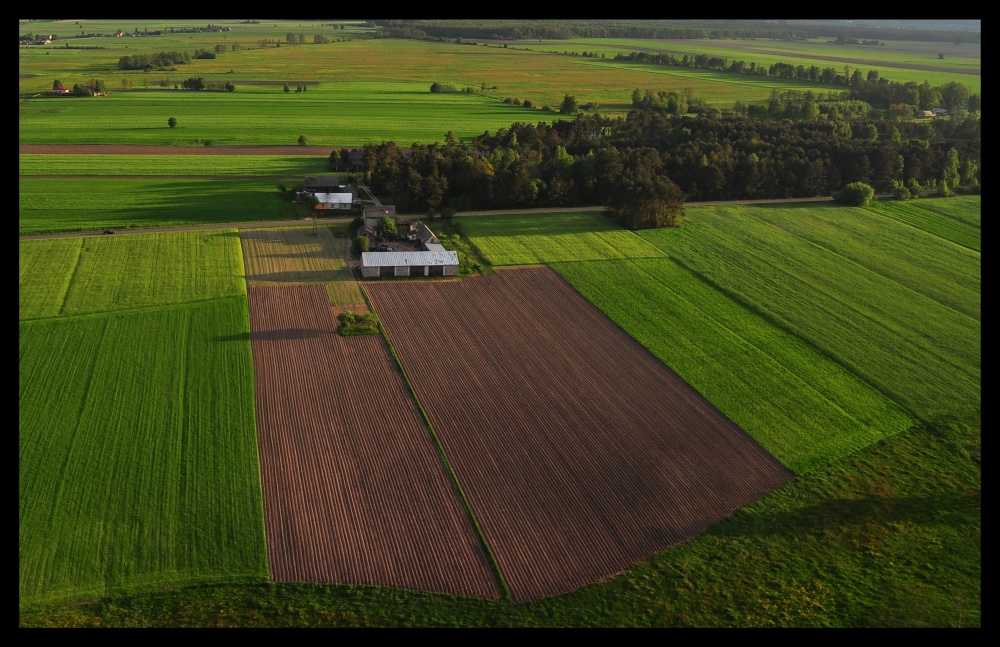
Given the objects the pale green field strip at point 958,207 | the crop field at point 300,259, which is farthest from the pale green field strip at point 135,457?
the pale green field strip at point 958,207

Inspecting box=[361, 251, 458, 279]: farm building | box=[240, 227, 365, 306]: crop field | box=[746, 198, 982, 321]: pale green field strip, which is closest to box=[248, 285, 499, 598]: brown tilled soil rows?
box=[240, 227, 365, 306]: crop field

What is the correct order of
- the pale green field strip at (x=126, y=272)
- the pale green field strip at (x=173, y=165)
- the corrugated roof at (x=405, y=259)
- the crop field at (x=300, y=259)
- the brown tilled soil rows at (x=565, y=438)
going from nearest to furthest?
the brown tilled soil rows at (x=565, y=438) < the pale green field strip at (x=126, y=272) < the crop field at (x=300, y=259) < the corrugated roof at (x=405, y=259) < the pale green field strip at (x=173, y=165)

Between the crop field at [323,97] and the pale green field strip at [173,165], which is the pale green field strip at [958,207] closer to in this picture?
the crop field at [323,97]

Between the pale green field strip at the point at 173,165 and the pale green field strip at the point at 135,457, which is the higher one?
the pale green field strip at the point at 173,165

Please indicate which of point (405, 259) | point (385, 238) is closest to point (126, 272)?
point (385, 238)

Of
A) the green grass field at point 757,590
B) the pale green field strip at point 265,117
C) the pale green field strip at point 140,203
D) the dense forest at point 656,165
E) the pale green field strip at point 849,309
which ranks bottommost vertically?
the green grass field at point 757,590

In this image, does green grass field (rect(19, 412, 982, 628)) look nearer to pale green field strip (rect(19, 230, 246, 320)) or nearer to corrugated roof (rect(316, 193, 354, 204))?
pale green field strip (rect(19, 230, 246, 320))

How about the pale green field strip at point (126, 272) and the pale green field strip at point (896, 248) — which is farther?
the pale green field strip at point (896, 248)

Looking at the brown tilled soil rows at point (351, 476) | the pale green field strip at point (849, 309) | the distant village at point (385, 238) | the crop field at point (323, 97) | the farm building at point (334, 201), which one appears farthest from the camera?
the crop field at point (323, 97)
